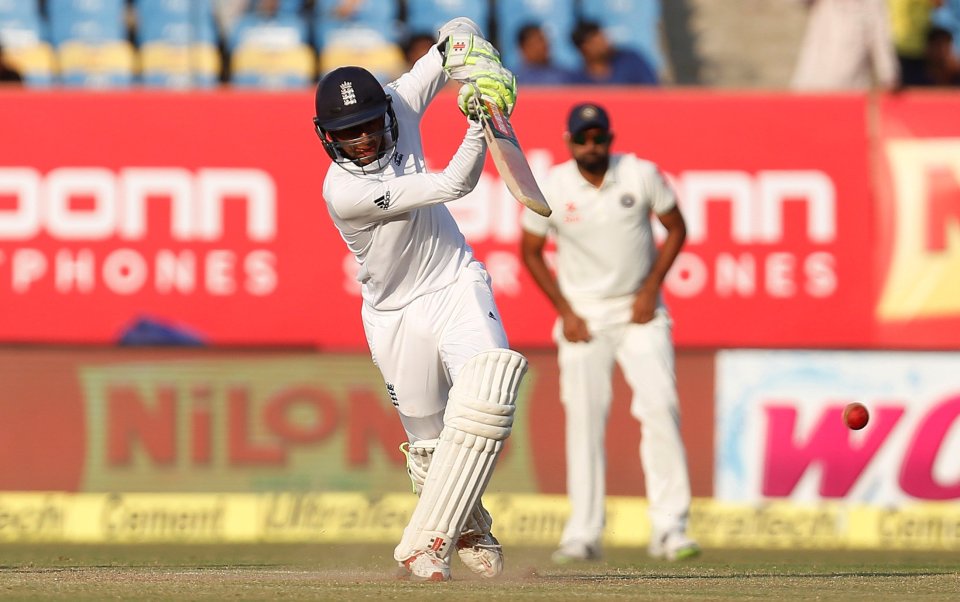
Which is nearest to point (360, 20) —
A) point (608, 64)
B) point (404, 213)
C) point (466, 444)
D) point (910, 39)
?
point (608, 64)

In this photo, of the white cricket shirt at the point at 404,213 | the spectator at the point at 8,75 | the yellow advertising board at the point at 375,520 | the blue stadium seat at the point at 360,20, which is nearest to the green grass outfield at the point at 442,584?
the yellow advertising board at the point at 375,520

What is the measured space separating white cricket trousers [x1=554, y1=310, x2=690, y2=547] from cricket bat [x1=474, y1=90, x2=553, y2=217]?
105 inches

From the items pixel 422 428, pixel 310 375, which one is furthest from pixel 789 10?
pixel 422 428

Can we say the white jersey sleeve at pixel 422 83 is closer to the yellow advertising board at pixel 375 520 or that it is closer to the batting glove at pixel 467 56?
the batting glove at pixel 467 56

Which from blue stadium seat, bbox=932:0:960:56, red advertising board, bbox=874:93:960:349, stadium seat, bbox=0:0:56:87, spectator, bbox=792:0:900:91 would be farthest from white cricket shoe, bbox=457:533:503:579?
blue stadium seat, bbox=932:0:960:56

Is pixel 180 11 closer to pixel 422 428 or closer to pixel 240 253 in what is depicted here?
pixel 240 253

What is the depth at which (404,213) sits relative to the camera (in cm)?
622

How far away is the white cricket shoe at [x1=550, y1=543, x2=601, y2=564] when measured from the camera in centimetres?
820

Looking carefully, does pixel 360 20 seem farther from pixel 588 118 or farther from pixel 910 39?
pixel 588 118

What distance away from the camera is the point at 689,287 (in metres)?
11.1

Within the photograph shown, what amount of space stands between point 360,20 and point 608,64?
5.80 feet

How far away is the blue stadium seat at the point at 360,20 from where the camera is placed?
12.2m

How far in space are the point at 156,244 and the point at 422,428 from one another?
5.02 metres

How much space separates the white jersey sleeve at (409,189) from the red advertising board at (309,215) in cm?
501
